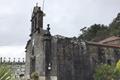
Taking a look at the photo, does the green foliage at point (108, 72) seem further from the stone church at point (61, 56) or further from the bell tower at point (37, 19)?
the bell tower at point (37, 19)

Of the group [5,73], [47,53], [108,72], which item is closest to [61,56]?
[47,53]

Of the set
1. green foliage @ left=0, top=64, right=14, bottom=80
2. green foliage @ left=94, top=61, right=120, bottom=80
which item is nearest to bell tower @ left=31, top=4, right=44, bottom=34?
green foliage @ left=94, top=61, right=120, bottom=80

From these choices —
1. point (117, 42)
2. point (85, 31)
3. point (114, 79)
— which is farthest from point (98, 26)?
point (114, 79)

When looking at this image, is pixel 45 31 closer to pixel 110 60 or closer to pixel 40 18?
pixel 40 18

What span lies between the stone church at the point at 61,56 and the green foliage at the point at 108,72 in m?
1.67

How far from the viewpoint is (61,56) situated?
35906 millimetres

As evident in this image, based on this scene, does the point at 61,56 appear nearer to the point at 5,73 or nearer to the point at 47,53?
the point at 47,53

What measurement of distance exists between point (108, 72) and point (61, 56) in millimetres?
4836

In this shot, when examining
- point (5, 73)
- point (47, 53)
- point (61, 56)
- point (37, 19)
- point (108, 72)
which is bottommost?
point (5, 73)

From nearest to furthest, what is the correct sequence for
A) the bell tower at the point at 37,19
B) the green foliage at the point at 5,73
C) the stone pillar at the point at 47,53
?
the green foliage at the point at 5,73, the stone pillar at the point at 47,53, the bell tower at the point at 37,19

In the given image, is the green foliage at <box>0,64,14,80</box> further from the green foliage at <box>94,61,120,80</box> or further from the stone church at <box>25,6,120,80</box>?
the green foliage at <box>94,61,120,80</box>

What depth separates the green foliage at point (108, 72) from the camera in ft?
114

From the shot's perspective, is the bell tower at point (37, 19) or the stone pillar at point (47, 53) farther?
the bell tower at point (37, 19)

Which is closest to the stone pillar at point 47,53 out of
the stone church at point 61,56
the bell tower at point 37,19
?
the stone church at point 61,56
